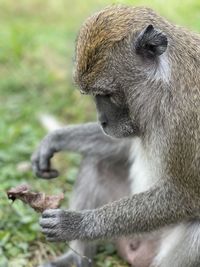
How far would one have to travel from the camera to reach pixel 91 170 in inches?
236

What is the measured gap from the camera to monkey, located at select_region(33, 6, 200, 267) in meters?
4.70

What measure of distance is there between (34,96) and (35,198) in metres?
3.86

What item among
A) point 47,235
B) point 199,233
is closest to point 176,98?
point 199,233

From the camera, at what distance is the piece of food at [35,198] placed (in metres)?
5.05

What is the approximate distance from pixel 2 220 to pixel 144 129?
5.94 feet

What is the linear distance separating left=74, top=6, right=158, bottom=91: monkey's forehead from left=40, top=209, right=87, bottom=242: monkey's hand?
36.2 inches

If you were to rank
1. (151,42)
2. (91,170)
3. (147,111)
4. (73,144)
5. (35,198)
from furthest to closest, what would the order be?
(73,144) < (91,170) < (35,198) < (147,111) < (151,42)

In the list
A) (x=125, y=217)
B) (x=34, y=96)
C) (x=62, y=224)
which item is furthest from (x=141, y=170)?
(x=34, y=96)

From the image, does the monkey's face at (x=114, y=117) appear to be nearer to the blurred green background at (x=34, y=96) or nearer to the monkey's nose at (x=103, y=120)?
the monkey's nose at (x=103, y=120)

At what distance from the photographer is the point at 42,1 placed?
1327 cm

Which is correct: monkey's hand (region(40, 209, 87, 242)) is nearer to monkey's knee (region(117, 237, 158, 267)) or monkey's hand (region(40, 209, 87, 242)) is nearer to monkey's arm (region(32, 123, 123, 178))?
monkey's knee (region(117, 237, 158, 267))

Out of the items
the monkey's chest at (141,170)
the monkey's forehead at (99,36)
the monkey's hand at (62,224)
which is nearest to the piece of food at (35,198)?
the monkey's hand at (62,224)

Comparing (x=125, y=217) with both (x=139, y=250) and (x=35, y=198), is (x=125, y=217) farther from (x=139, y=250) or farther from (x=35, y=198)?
(x=139, y=250)

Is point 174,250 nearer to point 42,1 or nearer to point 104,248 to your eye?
point 104,248
